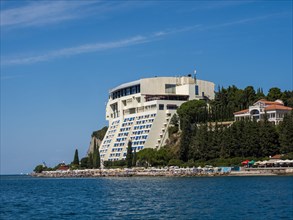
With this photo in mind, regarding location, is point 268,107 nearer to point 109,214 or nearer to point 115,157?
point 115,157

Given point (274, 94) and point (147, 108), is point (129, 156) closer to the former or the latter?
point (147, 108)

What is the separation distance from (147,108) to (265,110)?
138ft

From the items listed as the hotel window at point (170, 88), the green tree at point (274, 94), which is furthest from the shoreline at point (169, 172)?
the green tree at point (274, 94)

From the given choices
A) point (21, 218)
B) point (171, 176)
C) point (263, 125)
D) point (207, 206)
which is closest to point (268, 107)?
point (263, 125)

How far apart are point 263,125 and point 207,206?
65.5 m

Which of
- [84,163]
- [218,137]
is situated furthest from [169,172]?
[84,163]

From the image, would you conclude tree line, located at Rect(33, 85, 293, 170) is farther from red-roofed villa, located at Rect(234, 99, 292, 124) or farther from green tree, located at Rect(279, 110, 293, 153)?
red-roofed villa, located at Rect(234, 99, 292, 124)

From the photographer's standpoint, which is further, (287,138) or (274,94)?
(274,94)

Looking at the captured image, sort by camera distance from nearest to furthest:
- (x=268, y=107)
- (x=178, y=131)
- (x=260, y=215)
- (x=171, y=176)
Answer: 1. (x=260, y=215)
2. (x=171, y=176)
3. (x=268, y=107)
4. (x=178, y=131)

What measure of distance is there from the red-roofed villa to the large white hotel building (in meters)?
24.7

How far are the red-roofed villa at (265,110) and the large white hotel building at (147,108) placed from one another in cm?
2474

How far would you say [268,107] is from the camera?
129125mm

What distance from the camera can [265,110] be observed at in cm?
12675

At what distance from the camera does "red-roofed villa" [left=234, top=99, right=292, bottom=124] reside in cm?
12756
